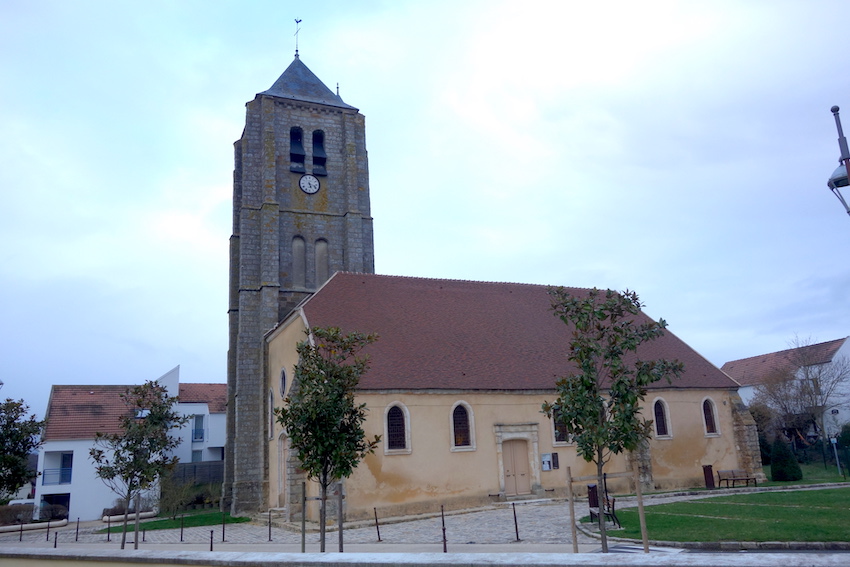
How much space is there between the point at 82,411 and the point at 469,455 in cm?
2726

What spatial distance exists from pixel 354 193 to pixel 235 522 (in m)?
16.8

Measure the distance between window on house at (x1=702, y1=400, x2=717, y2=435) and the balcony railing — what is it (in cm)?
3393

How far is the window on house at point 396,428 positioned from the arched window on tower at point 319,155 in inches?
606

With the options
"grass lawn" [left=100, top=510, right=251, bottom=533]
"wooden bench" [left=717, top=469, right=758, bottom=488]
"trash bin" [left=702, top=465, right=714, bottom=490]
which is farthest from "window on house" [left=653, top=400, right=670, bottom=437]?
"grass lawn" [left=100, top=510, right=251, bottom=533]

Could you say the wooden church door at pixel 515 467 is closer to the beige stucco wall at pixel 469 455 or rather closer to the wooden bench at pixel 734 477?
the beige stucco wall at pixel 469 455

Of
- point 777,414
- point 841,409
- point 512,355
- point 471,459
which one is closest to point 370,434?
point 471,459

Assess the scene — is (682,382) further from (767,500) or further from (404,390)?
(404,390)

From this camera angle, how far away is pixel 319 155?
34.7 m

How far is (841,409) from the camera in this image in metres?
43.2

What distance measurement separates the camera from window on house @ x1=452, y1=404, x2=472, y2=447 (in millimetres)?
24719

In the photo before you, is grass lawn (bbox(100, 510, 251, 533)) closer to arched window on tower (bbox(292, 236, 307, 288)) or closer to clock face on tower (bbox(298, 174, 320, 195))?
arched window on tower (bbox(292, 236, 307, 288))

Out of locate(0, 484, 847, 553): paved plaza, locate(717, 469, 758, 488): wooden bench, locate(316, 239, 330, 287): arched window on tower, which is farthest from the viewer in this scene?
locate(316, 239, 330, 287): arched window on tower

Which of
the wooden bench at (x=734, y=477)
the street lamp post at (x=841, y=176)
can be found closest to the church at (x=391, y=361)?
the wooden bench at (x=734, y=477)

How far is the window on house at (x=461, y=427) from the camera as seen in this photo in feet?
81.1
